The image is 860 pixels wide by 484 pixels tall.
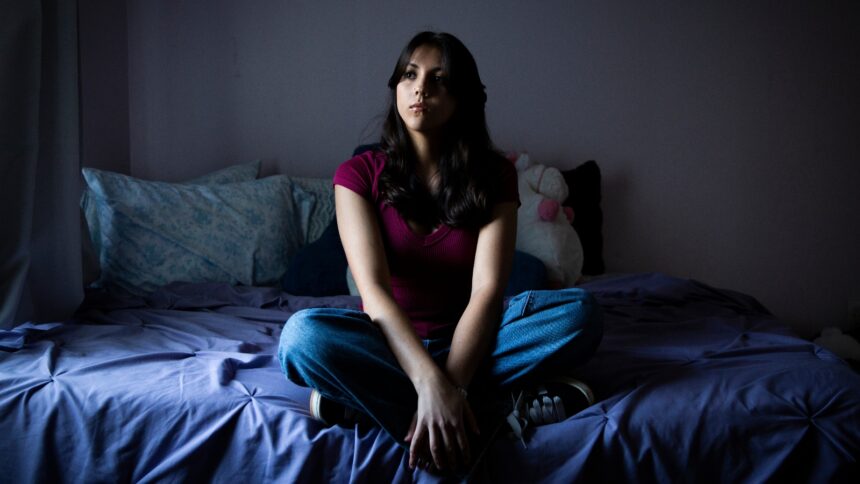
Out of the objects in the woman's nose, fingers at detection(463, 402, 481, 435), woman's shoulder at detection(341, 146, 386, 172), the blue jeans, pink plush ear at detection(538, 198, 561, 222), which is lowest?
fingers at detection(463, 402, 481, 435)

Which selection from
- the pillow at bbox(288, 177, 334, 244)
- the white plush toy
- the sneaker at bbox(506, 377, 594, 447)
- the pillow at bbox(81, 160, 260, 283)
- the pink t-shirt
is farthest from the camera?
the pillow at bbox(288, 177, 334, 244)

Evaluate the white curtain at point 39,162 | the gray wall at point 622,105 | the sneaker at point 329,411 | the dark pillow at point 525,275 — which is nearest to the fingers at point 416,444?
the sneaker at point 329,411

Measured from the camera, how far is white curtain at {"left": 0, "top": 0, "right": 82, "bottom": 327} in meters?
1.37

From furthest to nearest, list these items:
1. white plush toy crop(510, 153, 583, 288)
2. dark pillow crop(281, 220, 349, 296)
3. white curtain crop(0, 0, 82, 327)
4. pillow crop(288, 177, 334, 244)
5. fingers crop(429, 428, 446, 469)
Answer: pillow crop(288, 177, 334, 244)
white plush toy crop(510, 153, 583, 288)
dark pillow crop(281, 220, 349, 296)
white curtain crop(0, 0, 82, 327)
fingers crop(429, 428, 446, 469)

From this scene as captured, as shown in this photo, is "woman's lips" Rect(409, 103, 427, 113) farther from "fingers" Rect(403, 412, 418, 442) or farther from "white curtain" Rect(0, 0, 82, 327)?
"white curtain" Rect(0, 0, 82, 327)

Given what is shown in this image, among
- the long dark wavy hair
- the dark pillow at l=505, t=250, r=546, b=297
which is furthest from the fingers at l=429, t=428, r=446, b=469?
the dark pillow at l=505, t=250, r=546, b=297

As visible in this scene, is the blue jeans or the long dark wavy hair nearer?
the blue jeans

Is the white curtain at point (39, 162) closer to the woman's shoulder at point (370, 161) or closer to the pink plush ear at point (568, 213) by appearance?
the woman's shoulder at point (370, 161)

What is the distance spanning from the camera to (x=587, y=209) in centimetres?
224

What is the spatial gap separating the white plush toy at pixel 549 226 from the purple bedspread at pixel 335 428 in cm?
74

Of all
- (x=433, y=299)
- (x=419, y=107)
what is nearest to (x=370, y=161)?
(x=419, y=107)

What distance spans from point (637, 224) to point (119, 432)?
203 centimetres

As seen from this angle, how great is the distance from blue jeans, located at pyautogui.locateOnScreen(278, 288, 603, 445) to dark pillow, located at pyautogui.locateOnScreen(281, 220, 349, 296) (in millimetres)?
735

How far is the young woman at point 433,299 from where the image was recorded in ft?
3.11
